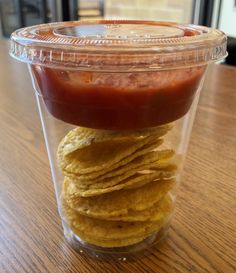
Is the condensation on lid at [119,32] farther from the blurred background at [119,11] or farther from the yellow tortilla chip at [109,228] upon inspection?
the blurred background at [119,11]

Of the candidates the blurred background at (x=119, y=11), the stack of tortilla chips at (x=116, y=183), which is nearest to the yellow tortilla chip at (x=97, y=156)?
the stack of tortilla chips at (x=116, y=183)

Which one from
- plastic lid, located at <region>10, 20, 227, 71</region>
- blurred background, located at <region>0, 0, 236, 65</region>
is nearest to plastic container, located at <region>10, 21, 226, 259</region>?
plastic lid, located at <region>10, 20, 227, 71</region>

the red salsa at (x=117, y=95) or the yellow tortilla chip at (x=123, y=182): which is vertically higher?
the red salsa at (x=117, y=95)

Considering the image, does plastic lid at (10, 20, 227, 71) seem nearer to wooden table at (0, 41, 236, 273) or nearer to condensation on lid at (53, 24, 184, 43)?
condensation on lid at (53, 24, 184, 43)

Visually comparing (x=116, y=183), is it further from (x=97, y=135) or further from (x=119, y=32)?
(x=119, y=32)

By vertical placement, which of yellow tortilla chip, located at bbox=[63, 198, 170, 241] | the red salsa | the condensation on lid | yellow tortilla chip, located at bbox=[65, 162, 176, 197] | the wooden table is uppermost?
the condensation on lid

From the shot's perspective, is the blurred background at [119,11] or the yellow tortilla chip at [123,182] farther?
the blurred background at [119,11]

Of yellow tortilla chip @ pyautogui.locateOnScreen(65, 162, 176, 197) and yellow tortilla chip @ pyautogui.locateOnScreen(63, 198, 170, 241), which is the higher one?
yellow tortilla chip @ pyautogui.locateOnScreen(65, 162, 176, 197)
